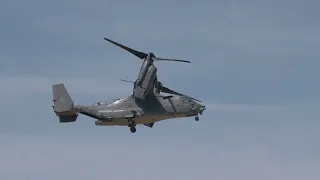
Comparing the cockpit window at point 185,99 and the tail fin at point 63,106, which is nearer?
the tail fin at point 63,106

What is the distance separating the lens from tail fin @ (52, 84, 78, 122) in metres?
148

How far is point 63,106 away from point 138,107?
40.7 feet

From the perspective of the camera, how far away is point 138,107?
147250 millimetres

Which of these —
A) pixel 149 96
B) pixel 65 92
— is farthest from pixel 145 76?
pixel 65 92

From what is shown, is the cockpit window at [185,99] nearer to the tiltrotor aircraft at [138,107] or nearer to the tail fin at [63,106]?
the tiltrotor aircraft at [138,107]

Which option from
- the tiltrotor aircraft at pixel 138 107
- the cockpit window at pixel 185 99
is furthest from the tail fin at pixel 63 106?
the cockpit window at pixel 185 99

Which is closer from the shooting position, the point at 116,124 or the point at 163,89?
the point at 116,124

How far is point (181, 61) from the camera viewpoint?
150125 mm

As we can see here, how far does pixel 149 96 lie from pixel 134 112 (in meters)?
4.54

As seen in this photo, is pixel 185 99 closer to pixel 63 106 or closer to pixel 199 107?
pixel 199 107

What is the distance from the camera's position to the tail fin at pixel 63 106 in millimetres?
147500

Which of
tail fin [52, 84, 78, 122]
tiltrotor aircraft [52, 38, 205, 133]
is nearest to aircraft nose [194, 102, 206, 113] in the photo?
tiltrotor aircraft [52, 38, 205, 133]

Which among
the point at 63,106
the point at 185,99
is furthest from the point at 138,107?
the point at 63,106

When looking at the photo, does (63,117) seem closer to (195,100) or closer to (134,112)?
(134,112)
